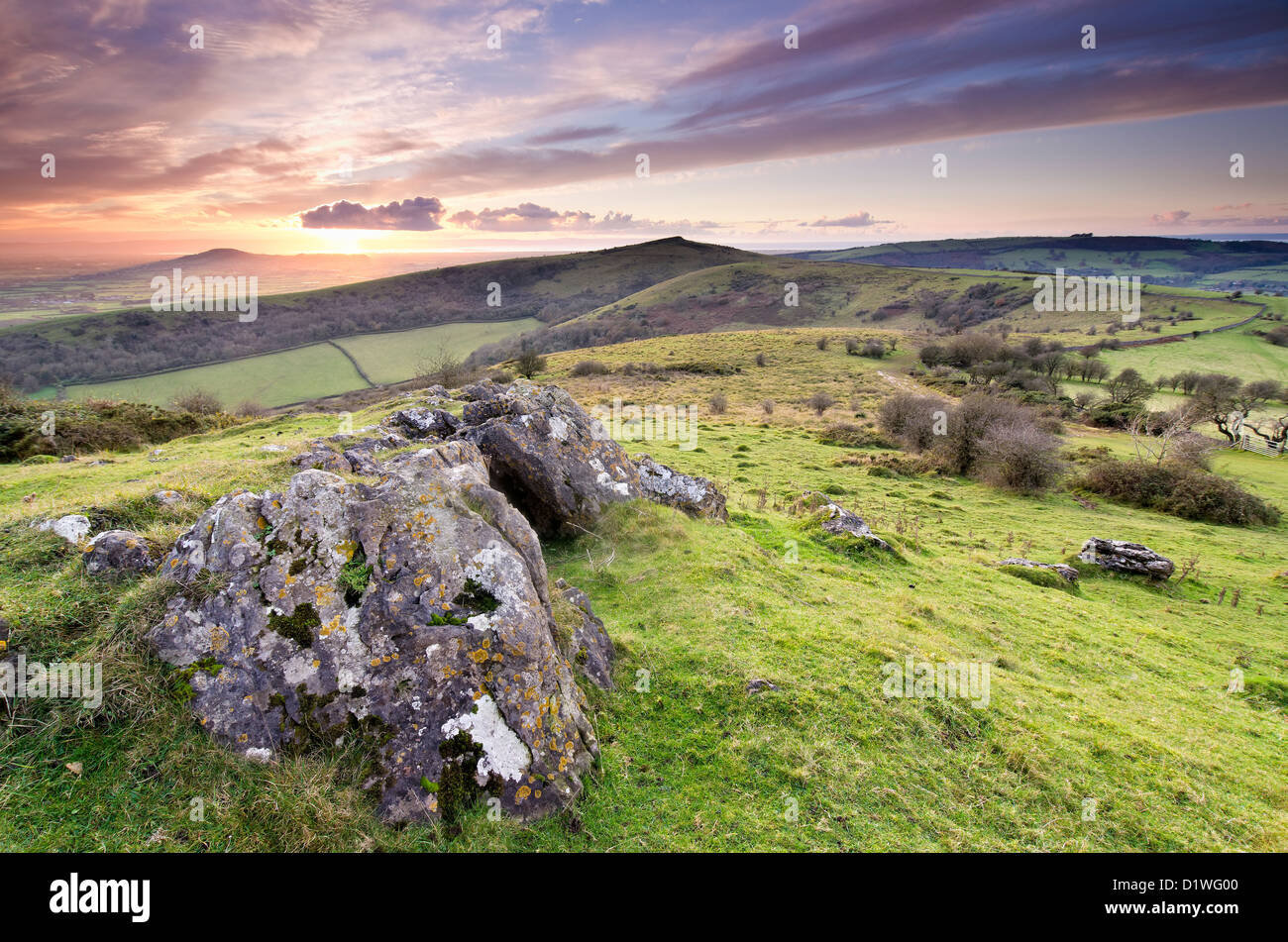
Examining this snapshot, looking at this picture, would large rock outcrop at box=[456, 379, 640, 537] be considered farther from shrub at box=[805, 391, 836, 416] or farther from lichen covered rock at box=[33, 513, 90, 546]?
shrub at box=[805, 391, 836, 416]

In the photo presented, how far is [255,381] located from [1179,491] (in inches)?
4588

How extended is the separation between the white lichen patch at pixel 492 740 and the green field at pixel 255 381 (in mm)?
90864

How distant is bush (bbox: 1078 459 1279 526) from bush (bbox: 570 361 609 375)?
5227cm

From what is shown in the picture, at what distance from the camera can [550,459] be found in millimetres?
12344

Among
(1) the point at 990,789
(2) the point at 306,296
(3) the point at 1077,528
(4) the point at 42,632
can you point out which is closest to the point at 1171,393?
(3) the point at 1077,528

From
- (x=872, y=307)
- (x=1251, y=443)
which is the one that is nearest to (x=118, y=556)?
(x=1251, y=443)

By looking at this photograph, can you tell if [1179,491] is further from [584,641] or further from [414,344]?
[414,344]

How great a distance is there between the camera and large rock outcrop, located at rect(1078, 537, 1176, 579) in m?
17.5

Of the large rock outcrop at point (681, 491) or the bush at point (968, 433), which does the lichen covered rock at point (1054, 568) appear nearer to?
the large rock outcrop at point (681, 491)

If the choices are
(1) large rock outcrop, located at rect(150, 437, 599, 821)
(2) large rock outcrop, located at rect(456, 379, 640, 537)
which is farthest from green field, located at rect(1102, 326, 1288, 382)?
(1) large rock outcrop, located at rect(150, 437, 599, 821)

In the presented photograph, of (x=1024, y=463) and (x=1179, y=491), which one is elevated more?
(x=1024, y=463)

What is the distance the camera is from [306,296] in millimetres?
165375
